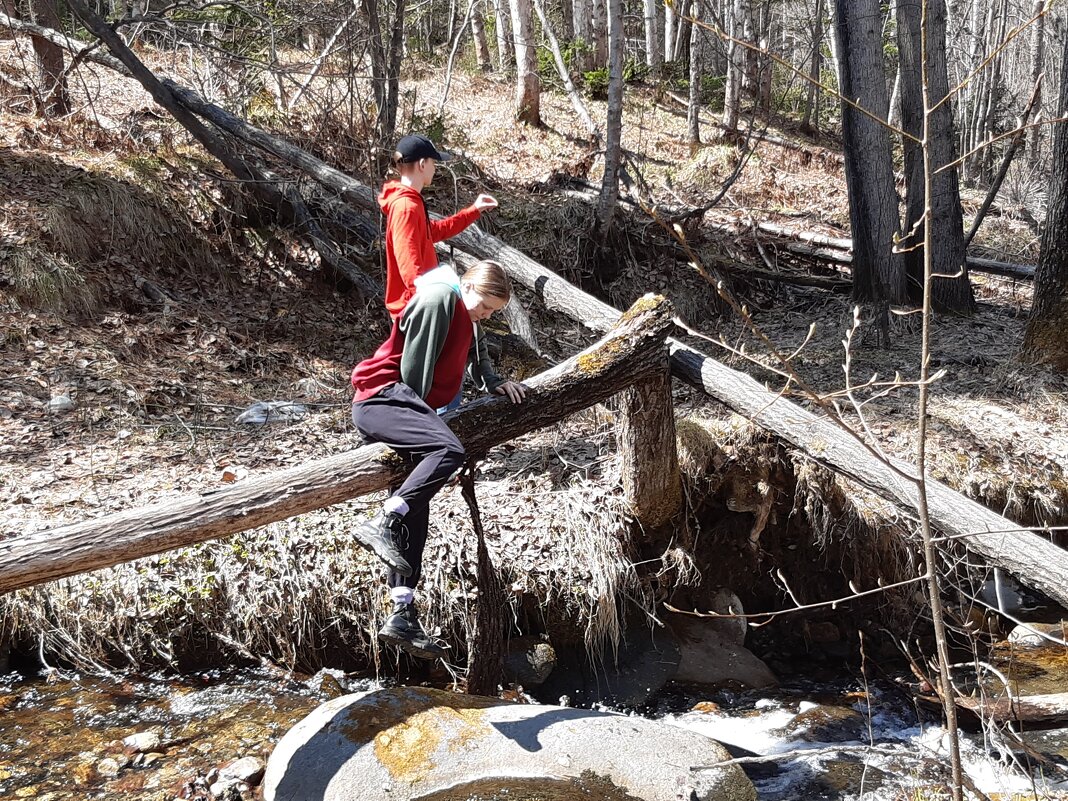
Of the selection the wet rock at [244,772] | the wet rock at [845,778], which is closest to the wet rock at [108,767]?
the wet rock at [244,772]

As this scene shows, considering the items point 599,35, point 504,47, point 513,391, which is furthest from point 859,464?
point 504,47

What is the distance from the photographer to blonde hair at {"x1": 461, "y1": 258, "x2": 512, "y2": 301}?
13.1 ft

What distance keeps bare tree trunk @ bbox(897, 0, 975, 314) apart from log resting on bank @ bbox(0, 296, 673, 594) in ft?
15.1

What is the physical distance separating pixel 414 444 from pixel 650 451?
172 centimetres

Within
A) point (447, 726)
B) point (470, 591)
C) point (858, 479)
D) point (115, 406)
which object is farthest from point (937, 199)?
point (115, 406)

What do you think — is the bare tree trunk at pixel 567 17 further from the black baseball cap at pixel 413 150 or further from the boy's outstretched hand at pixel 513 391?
the boy's outstretched hand at pixel 513 391

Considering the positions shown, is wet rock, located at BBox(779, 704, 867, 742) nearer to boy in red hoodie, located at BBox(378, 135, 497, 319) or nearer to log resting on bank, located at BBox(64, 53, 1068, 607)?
log resting on bank, located at BBox(64, 53, 1068, 607)

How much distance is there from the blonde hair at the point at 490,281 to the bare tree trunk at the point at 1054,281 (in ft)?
16.5

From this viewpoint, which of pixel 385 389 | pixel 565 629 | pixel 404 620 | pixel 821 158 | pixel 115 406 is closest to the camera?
pixel 404 620

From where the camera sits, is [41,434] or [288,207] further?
[288,207]

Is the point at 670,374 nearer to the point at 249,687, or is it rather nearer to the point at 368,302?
the point at 249,687

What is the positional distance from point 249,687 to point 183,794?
34.7 inches

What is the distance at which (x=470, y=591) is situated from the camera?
16.0 ft

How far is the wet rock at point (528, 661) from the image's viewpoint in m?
5.02
